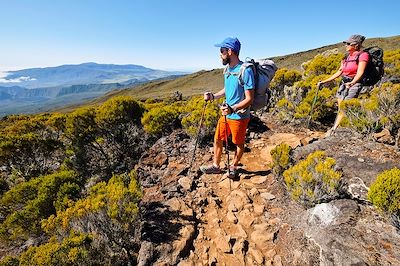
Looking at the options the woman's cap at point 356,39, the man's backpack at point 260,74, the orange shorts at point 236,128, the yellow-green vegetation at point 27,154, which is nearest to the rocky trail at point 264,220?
the orange shorts at point 236,128

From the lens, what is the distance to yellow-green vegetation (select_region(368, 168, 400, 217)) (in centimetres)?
345

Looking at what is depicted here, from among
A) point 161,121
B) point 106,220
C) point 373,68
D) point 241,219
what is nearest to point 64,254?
point 106,220

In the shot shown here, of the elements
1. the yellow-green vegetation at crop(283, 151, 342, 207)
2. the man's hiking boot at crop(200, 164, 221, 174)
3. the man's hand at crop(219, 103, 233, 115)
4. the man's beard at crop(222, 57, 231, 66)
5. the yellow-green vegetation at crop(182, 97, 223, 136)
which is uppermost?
the man's beard at crop(222, 57, 231, 66)

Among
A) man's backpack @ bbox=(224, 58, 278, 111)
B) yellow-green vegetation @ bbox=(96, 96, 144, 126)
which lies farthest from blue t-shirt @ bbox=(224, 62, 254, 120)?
yellow-green vegetation @ bbox=(96, 96, 144, 126)

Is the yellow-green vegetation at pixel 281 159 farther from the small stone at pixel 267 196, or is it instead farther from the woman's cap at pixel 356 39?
the woman's cap at pixel 356 39

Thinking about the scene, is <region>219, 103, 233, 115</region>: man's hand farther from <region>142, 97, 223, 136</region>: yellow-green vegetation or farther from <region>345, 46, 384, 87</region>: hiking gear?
<region>345, 46, 384, 87</region>: hiking gear

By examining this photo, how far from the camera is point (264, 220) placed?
4.90 meters

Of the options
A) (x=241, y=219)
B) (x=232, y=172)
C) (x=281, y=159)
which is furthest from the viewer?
(x=232, y=172)

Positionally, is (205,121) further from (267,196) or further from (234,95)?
(267,196)

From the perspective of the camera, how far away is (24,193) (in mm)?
7070

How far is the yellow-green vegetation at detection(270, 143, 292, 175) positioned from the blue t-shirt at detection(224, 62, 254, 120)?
3.82ft

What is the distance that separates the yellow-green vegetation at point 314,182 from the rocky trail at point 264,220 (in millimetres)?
200

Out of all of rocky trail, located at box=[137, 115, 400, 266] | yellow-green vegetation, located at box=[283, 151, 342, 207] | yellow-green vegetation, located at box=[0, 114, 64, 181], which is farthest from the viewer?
yellow-green vegetation, located at box=[0, 114, 64, 181]

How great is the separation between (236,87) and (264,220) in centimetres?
242
